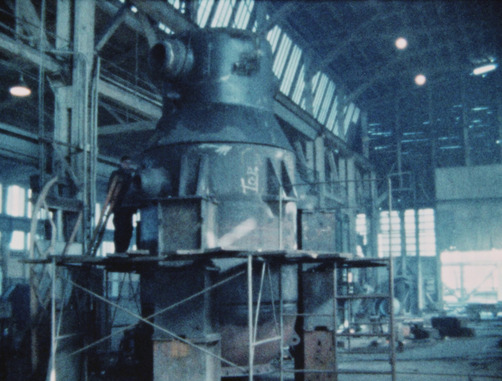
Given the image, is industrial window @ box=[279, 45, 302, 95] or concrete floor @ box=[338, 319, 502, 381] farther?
industrial window @ box=[279, 45, 302, 95]

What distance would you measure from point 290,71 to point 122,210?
→ 49.8 feet

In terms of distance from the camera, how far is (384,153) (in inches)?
1384

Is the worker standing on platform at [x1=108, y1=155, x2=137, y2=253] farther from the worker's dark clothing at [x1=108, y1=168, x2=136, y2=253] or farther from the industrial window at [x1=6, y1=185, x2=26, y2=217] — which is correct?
the industrial window at [x1=6, y1=185, x2=26, y2=217]

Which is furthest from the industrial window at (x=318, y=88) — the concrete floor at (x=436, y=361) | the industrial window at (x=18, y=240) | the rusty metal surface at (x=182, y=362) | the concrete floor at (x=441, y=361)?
the rusty metal surface at (x=182, y=362)

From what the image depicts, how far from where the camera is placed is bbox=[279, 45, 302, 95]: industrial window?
24.4 metres

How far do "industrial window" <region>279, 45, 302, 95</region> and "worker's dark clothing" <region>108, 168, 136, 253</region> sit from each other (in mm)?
14042

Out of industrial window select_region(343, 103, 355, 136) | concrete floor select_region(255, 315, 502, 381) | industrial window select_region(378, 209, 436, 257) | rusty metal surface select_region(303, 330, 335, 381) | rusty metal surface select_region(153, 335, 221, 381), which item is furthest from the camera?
industrial window select_region(378, 209, 436, 257)

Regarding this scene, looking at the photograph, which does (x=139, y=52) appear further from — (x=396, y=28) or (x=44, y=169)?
(x=396, y=28)

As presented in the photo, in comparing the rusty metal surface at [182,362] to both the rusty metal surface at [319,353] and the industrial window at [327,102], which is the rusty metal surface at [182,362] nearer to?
the rusty metal surface at [319,353]

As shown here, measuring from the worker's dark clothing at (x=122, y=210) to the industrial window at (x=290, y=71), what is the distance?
14.0 metres

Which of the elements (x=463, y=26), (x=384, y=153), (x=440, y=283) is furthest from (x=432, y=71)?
(x=440, y=283)

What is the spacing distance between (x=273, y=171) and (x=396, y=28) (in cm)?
1749

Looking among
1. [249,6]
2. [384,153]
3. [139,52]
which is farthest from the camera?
[384,153]

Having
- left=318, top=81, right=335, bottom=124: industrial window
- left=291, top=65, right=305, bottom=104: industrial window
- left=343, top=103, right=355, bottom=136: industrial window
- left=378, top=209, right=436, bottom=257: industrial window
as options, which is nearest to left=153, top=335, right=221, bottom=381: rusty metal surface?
left=291, top=65, right=305, bottom=104: industrial window
